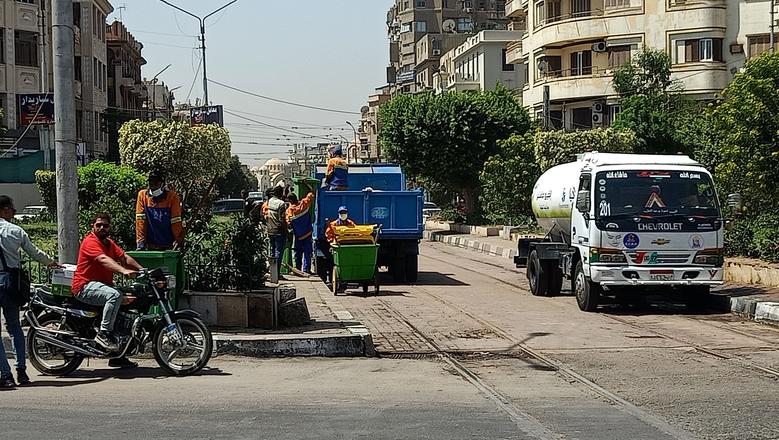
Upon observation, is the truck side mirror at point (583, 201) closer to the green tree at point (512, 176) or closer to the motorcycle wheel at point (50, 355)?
the motorcycle wheel at point (50, 355)

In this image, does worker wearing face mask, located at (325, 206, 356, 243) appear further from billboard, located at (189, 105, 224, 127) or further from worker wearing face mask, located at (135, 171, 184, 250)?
billboard, located at (189, 105, 224, 127)

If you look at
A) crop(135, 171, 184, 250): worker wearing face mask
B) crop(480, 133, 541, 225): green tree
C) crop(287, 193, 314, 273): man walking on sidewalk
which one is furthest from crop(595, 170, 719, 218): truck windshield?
crop(480, 133, 541, 225): green tree

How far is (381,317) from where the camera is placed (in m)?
15.9

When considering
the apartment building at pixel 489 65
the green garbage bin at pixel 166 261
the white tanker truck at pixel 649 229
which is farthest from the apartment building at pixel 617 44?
the green garbage bin at pixel 166 261

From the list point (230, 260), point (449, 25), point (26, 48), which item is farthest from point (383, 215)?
point (449, 25)

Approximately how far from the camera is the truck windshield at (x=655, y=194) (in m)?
16.0

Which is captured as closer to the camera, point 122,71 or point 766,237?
point 766,237

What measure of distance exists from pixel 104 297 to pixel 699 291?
1048cm

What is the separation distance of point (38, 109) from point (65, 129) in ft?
90.3

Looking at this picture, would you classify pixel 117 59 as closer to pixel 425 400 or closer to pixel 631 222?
pixel 631 222

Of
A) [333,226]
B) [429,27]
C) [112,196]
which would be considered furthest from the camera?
[429,27]

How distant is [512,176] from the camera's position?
1485 inches

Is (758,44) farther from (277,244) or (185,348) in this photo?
(185,348)

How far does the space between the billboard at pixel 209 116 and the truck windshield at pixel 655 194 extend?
38443 millimetres
